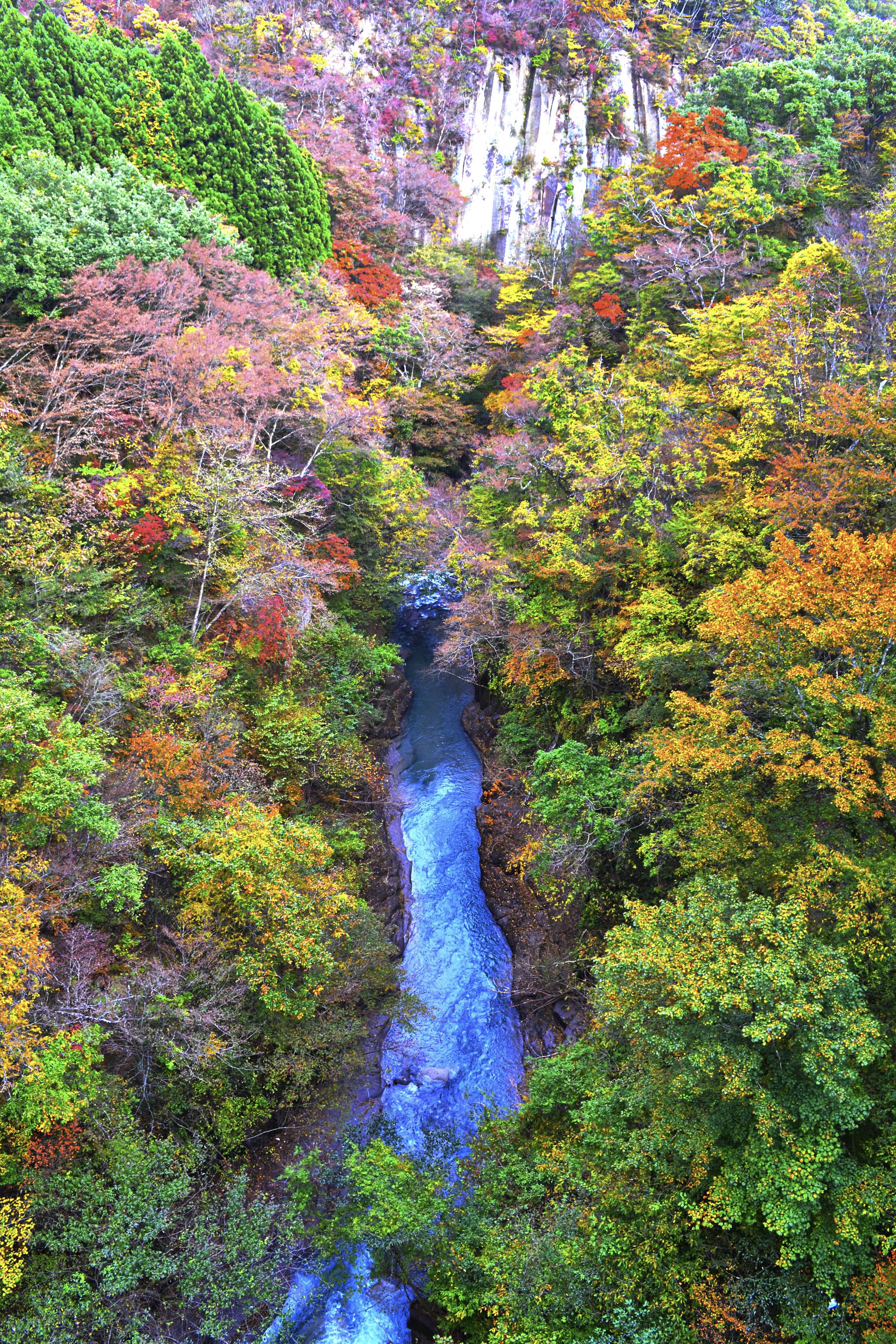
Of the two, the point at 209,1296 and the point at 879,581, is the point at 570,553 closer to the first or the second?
the point at 879,581

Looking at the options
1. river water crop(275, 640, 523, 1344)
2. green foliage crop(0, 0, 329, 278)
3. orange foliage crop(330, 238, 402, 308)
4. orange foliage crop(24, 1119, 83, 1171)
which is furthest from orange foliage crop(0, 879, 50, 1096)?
orange foliage crop(330, 238, 402, 308)

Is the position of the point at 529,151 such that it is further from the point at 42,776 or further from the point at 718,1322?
the point at 718,1322

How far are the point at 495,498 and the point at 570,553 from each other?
7.33 meters

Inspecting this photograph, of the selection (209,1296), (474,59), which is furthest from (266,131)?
(209,1296)

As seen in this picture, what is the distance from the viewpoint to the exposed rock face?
47.6 feet

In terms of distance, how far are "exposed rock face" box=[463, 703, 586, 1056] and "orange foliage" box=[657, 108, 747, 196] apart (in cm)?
2274

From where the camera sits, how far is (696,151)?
83.1 ft

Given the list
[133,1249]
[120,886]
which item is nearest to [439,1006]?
[133,1249]

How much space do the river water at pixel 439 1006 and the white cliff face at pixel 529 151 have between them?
1242 inches

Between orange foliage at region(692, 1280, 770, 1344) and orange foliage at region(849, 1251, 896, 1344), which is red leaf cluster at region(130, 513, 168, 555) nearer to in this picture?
orange foliage at region(692, 1280, 770, 1344)

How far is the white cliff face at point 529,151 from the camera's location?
124ft

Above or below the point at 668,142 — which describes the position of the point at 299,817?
below

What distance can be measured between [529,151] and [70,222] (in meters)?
32.2

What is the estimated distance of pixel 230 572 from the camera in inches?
600
